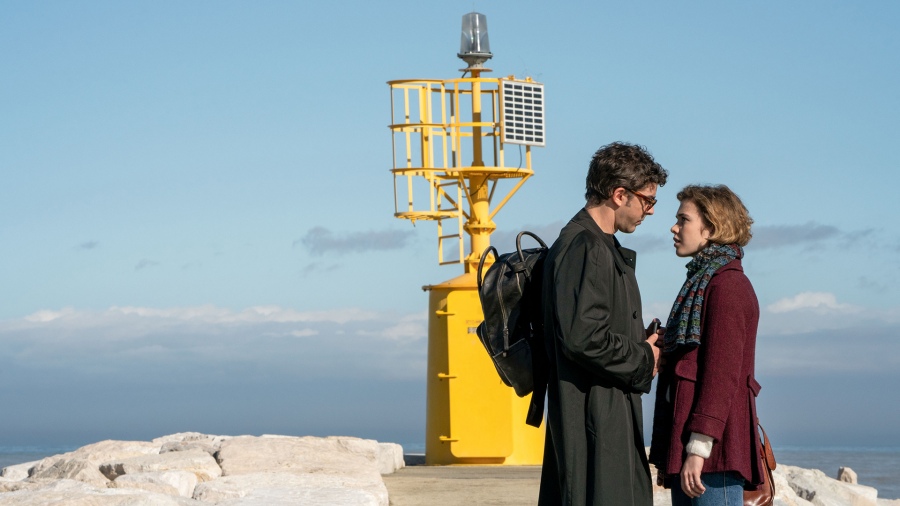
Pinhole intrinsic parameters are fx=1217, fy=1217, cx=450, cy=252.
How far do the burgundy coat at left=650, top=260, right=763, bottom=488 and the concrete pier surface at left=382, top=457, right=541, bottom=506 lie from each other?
4.24m

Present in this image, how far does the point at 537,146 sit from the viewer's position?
488 inches

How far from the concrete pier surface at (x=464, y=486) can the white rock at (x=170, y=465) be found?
1.24 meters

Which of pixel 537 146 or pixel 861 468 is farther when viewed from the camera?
pixel 861 468

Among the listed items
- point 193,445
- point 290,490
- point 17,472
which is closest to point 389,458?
point 193,445

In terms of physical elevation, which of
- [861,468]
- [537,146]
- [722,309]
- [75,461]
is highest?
[537,146]

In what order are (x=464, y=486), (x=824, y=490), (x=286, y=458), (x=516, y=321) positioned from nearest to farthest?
(x=516, y=321)
(x=286, y=458)
(x=464, y=486)
(x=824, y=490)

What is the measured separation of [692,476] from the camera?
378 cm

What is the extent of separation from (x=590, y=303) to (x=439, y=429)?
8.33 m

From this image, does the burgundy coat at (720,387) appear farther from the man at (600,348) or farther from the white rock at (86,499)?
the white rock at (86,499)

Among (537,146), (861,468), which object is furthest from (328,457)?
(861,468)

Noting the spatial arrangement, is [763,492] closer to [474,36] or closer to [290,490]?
[290,490]

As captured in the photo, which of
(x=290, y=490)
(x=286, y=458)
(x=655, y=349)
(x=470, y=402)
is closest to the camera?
(x=655, y=349)

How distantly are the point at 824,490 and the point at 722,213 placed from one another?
7825 mm

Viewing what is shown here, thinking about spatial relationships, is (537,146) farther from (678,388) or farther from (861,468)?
(861,468)
